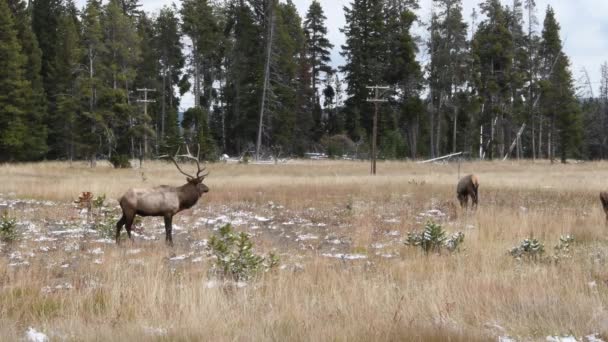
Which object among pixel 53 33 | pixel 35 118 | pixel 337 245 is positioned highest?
pixel 53 33

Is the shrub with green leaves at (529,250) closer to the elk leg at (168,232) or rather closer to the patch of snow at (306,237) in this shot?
the patch of snow at (306,237)

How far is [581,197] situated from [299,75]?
4310 cm

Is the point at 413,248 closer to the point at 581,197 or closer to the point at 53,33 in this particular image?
the point at 581,197

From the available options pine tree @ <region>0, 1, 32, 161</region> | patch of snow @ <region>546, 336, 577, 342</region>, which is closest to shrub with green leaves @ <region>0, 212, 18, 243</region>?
patch of snow @ <region>546, 336, 577, 342</region>

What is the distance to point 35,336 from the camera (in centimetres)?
461

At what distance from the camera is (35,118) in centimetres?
4469

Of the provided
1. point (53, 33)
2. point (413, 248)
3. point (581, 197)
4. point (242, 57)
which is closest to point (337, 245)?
point (413, 248)

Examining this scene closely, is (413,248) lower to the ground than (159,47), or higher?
lower

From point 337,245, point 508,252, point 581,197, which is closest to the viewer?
point 508,252

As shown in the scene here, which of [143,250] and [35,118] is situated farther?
[35,118]

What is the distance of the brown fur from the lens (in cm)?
1099

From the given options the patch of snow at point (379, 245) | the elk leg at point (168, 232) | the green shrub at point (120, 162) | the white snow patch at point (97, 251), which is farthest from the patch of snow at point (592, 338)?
the green shrub at point (120, 162)

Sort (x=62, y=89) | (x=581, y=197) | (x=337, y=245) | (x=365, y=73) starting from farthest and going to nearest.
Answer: (x=365, y=73) → (x=62, y=89) → (x=581, y=197) → (x=337, y=245)

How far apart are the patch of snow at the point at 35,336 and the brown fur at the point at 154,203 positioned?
236 inches
